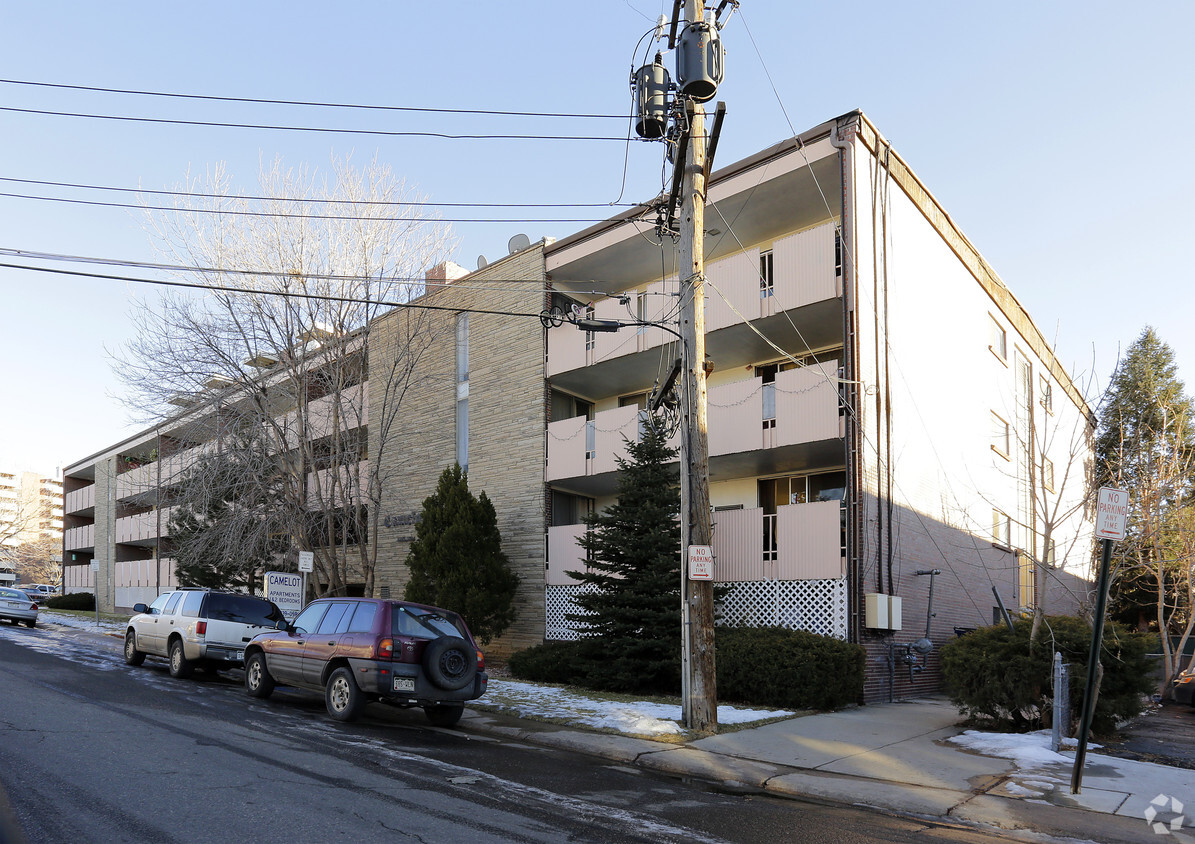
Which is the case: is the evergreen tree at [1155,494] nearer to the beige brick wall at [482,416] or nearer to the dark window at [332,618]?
the dark window at [332,618]

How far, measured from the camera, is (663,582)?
1588 centimetres

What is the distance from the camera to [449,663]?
11.5 m

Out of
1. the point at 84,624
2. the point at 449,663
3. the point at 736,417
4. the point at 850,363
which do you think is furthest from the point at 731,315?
the point at 84,624

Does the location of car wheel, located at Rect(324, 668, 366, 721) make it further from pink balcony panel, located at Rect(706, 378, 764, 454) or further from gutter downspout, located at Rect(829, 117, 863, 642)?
pink balcony panel, located at Rect(706, 378, 764, 454)

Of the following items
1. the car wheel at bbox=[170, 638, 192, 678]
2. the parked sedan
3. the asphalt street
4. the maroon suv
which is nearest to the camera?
the asphalt street

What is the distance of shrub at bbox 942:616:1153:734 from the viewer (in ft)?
37.9

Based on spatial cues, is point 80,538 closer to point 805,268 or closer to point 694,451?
point 805,268

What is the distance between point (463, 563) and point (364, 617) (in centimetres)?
863

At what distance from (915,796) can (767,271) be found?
11.7 m

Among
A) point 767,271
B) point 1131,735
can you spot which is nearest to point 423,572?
point 767,271

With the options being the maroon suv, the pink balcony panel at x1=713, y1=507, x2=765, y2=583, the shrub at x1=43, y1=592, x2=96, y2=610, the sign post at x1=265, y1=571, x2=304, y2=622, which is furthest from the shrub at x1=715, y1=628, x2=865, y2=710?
the shrub at x1=43, y1=592, x2=96, y2=610

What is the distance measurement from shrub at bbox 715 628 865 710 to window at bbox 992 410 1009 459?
37.1 feet

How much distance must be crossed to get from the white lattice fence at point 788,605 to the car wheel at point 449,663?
662 centimetres

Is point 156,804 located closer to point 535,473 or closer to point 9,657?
point 9,657
